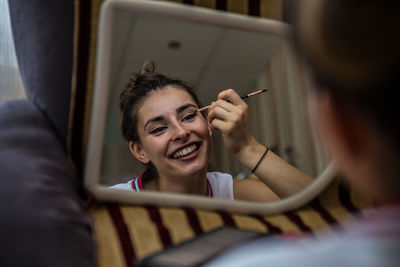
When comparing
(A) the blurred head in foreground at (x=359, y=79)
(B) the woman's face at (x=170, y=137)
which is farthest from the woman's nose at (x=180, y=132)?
(A) the blurred head in foreground at (x=359, y=79)

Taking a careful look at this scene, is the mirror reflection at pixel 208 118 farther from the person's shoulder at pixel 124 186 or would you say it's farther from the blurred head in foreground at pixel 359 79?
the blurred head in foreground at pixel 359 79

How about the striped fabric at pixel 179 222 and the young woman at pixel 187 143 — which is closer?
the striped fabric at pixel 179 222

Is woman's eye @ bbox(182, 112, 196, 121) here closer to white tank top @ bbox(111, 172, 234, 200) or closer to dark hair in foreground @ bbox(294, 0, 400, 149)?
white tank top @ bbox(111, 172, 234, 200)

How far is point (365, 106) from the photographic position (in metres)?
0.26

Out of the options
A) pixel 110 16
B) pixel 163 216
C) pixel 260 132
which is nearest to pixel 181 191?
pixel 163 216

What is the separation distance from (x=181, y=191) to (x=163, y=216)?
62 millimetres

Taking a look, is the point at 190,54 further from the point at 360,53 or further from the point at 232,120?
the point at 360,53

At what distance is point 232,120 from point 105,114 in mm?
202

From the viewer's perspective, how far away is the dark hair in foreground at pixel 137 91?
2.01 ft

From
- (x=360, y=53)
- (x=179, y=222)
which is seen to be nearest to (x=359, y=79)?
(x=360, y=53)

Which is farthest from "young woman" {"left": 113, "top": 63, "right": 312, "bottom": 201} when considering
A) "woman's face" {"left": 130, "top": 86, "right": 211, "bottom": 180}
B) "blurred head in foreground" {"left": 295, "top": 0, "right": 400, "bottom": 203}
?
"blurred head in foreground" {"left": 295, "top": 0, "right": 400, "bottom": 203}

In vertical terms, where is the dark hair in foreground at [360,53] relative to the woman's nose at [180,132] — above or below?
above

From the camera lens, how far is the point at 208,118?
643 millimetres

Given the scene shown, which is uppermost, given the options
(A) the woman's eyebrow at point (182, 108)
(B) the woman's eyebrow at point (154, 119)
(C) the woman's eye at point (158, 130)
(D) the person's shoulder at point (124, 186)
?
(A) the woman's eyebrow at point (182, 108)
